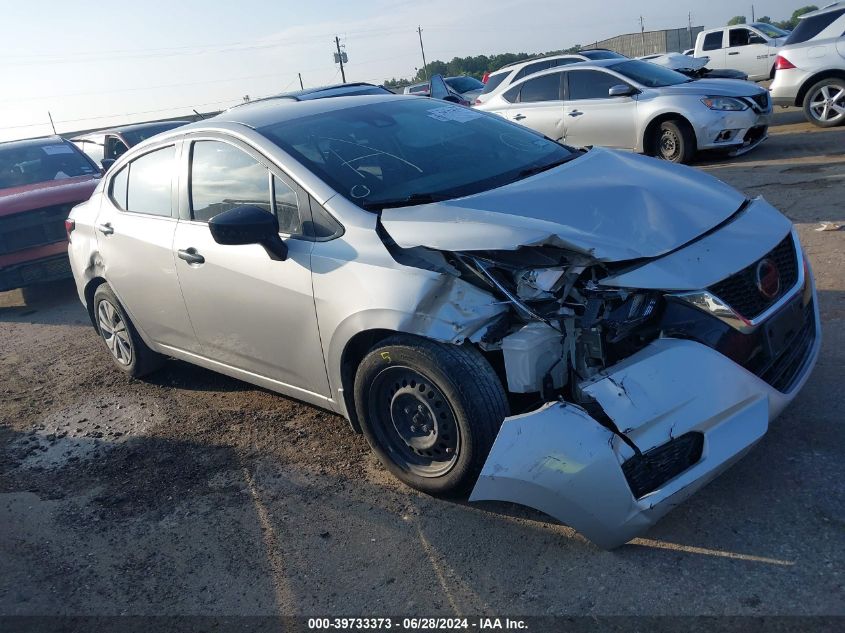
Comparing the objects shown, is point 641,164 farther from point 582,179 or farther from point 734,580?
point 734,580

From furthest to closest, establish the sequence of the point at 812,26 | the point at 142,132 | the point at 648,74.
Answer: the point at 142,132 < the point at 812,26 < the point at 648,74

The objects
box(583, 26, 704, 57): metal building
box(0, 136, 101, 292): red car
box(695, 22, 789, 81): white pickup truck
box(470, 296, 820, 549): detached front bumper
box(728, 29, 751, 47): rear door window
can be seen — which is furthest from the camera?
box(583, 26, 704, 57): metal building

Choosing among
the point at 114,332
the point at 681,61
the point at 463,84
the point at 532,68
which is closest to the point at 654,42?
the point at 463,84

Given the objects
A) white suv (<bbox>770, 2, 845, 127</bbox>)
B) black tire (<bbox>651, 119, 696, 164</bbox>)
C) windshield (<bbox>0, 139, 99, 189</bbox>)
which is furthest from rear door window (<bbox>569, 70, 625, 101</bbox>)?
windshield (<bbox>0, 139, 99, 189</bbox>)

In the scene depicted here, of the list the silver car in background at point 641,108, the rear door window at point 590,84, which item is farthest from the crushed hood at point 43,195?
the rear door window at point 590,84

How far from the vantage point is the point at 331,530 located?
3416 millimetres

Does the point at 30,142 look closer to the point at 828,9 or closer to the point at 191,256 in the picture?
the point at 191,256

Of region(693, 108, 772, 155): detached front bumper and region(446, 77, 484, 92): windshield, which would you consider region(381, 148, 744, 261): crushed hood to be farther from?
region(446, 77, 484, 92): windshield

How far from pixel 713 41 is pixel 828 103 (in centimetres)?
929

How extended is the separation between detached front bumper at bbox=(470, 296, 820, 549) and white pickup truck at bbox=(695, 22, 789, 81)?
1867 centimetres

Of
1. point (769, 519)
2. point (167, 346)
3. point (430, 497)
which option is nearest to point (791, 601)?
point (769, 519)

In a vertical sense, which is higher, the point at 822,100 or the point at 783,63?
the point at 783,63

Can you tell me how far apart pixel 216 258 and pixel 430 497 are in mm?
1715

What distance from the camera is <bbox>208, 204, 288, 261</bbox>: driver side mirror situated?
3.56 meters
